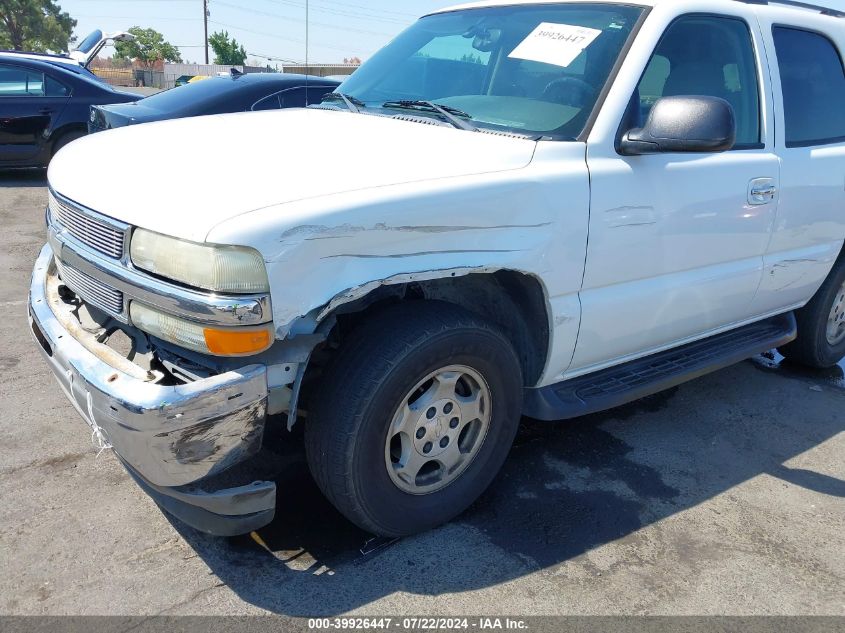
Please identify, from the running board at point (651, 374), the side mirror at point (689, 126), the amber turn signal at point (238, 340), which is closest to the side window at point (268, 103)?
the running board at point (651, 374)

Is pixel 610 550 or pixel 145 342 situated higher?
pixel 145 342

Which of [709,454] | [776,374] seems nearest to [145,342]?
[709,454]

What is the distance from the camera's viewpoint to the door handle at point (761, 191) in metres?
3.38

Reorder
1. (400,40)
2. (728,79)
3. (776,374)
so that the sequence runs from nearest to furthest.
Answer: (728,79), (400,40), (776,374)

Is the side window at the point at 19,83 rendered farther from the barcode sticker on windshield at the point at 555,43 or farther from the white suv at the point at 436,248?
the barcode sticker on windshield at the point at 555,43

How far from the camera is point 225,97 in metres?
7.52

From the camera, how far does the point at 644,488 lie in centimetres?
326

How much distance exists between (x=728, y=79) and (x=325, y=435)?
8.32 feet

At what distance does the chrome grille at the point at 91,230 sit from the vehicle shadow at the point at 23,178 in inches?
310

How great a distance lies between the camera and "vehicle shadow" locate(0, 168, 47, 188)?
956cm

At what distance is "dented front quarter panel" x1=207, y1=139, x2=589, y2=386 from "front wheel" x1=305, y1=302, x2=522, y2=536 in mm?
219

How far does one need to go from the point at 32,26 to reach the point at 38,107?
7483cm

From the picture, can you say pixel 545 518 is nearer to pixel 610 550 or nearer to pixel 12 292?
pixel 610 550

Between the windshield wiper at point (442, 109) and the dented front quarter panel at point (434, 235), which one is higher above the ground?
the windshield wiper at point (442, 109)
